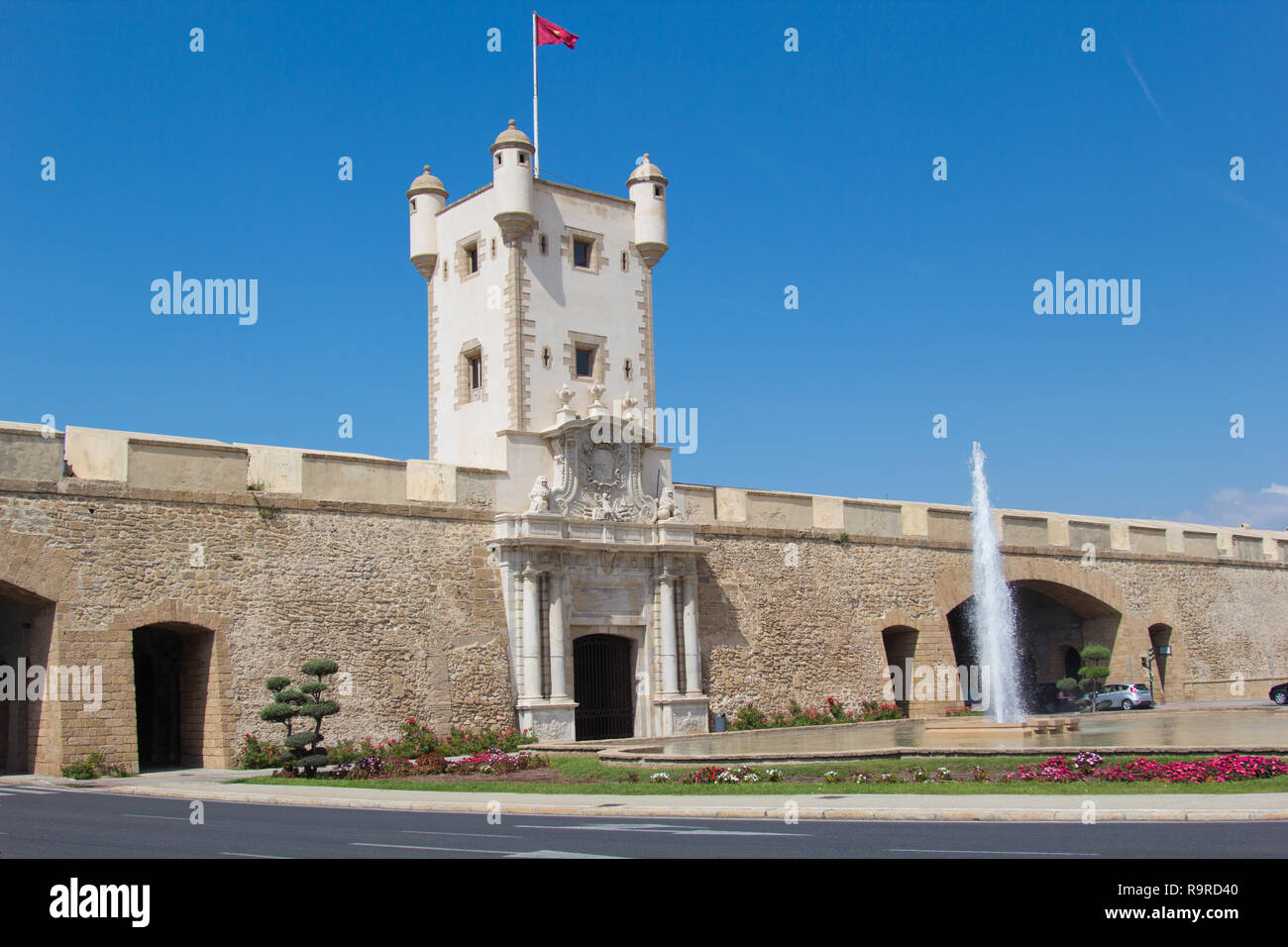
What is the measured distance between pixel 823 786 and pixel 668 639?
14.6 m

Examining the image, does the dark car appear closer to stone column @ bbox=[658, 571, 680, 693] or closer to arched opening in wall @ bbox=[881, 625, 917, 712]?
arched opening in wall @ bbox=[881, 625, 917, 712]

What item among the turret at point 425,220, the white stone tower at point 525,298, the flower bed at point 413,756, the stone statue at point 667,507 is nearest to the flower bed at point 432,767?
the flower bed at point 413,756

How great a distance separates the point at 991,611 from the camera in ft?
113

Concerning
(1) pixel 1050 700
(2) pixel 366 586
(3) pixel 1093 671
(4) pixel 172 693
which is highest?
(2) pixel 366 586

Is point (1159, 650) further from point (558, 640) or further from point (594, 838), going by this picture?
point (594, 838)

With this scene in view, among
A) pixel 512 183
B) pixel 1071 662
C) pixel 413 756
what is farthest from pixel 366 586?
pixel 1071 662

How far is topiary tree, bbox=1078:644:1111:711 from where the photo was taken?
129ft

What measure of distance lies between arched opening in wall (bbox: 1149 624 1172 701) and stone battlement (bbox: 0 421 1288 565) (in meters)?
2.72

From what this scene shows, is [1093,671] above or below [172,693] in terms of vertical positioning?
below

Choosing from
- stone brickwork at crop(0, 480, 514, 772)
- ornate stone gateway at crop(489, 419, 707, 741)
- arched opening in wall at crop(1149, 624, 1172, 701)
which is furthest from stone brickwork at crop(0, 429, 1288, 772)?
arched opening in wall at crop(1149, 624, 1172, 701)

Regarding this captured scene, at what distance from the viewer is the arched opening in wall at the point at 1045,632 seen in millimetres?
43625

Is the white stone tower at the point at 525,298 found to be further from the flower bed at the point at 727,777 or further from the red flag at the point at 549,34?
the flower bed at the point at 727,777

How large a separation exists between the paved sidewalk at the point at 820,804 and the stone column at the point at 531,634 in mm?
10129
